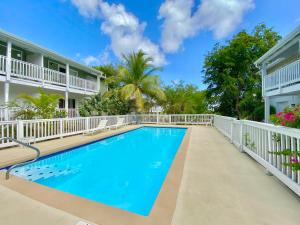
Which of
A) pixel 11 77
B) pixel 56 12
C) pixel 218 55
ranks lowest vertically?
pixel 11 77

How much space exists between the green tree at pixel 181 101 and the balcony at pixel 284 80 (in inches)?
331

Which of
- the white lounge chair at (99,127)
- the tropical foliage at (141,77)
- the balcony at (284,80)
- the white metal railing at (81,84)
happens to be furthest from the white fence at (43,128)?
the balcony at (284,80)

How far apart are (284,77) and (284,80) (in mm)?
171

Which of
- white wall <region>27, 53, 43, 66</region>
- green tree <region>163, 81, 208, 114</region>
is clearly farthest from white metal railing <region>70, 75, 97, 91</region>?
green tree <region>163, 81, 208, 114</region>

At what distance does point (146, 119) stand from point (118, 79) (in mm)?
5226

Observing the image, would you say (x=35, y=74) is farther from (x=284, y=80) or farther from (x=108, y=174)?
(x=284, y=80)

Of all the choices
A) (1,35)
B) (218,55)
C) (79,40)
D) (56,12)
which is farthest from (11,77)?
(218,55)

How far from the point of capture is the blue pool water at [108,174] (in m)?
3.59

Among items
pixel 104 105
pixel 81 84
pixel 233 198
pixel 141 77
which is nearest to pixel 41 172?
Result: pixel 233 198

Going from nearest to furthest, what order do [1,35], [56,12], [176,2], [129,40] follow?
[1,35] < [176,2] < [56,12] < [129,40]

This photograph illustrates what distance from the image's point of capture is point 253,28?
73.3 feet

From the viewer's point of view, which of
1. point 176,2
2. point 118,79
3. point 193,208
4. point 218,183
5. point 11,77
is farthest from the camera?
point 118,79

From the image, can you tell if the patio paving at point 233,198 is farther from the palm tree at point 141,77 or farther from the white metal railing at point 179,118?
the palm tree at point 141,77

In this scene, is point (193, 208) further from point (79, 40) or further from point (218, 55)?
point (79, 40)
